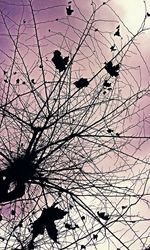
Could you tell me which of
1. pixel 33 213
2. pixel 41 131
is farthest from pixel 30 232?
pixel 41 131

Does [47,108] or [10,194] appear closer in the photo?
[10,194]

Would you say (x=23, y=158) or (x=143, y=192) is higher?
(x=23, y=158)

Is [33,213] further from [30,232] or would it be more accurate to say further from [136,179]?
[136,179]

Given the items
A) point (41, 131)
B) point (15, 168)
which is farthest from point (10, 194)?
point (41, 131)

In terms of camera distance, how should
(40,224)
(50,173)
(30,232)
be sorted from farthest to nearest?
1. (50,173)
2. (30,232)
3. (40,224)

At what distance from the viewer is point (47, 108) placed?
19.6 ft

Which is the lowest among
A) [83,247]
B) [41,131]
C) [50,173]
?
[83,247]

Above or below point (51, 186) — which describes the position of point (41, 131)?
above

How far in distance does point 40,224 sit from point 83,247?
79 centimetres

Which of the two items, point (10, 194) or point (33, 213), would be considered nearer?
point (10, 194)

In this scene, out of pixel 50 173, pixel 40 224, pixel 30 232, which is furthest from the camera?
pixel 50 173

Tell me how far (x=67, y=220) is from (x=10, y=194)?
1.14 meters

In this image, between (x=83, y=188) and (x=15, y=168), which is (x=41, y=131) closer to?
(x=15, y=168)

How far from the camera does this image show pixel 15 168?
5.90 metres
